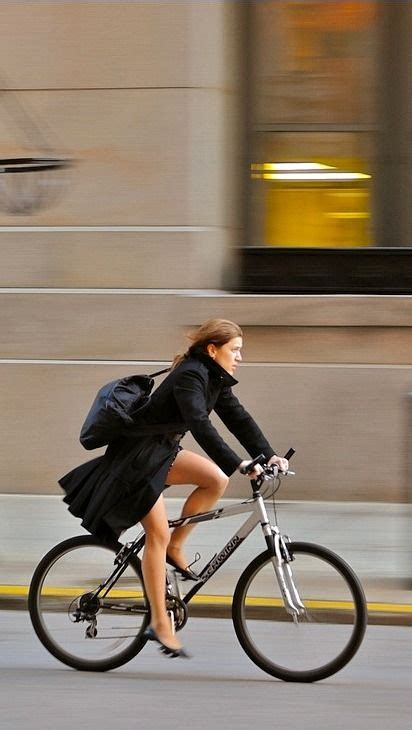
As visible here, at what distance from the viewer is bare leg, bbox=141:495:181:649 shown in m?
5.26

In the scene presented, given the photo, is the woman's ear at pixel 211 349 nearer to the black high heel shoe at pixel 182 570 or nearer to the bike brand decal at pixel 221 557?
the bike brand decal at pixel 221 557

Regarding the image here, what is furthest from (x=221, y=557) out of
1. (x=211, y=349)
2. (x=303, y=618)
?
(x=211, y=349)

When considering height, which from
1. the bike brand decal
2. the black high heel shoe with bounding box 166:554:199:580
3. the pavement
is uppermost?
the bike brand decal

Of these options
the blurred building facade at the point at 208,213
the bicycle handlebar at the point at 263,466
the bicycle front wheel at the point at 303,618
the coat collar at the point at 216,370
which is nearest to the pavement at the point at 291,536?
the blurred building facade at the point at 208,213

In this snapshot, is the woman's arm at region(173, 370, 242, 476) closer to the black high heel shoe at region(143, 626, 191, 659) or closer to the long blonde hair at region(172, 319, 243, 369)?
the long blonde hair at region(172, 319, 243, 369)

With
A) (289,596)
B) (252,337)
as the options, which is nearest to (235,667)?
(289,596)

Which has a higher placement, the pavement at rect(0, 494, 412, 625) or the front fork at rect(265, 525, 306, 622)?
the front fork at rect(265, 525, 306, 622)

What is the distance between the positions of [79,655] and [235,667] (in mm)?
700

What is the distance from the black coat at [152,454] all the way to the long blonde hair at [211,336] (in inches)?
1.7

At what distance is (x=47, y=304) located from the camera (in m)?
10.1

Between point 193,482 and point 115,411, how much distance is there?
0.51 metres

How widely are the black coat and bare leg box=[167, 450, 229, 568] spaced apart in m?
0.07

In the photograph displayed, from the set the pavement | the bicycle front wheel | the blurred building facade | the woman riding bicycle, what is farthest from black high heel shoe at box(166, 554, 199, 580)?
the blurred building facade

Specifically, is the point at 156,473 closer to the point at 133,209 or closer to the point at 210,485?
the point at 210,485
